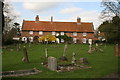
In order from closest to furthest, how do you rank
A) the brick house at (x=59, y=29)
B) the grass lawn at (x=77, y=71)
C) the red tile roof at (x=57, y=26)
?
the grass lawn at (x=77, y=71)
the brick house at (x=59, y=29)
the red tile roof at (x=57, y=26)

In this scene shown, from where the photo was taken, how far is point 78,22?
64.1 meters

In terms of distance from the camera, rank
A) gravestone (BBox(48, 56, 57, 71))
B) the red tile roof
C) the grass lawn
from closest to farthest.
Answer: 1. the grass lawn
2. gravestone (BBox(48, 56, 57, 71))
3. the red tile roof

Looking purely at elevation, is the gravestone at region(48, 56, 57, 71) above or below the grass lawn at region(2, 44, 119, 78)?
above

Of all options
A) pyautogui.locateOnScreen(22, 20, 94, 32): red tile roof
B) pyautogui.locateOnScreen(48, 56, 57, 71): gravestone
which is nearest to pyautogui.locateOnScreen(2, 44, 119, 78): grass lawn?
pyautogui.locateOnScreen(48, 56, 57, 71): gravestone

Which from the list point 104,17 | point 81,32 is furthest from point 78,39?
point 104,17

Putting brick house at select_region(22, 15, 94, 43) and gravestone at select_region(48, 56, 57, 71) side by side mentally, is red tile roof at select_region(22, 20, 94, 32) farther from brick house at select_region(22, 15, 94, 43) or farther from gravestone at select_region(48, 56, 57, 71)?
gravestone at select_region(48, 56, 57, 71)

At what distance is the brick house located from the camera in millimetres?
60781

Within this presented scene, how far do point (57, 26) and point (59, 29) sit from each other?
1.88 meters

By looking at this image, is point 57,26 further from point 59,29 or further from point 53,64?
point 53,64

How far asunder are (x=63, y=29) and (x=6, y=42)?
2494cm

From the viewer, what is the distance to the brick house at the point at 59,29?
60.8 metres

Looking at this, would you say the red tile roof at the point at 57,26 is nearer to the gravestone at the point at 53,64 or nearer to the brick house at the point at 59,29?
the brick house at the point at 59,29

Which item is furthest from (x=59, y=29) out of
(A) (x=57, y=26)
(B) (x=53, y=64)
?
(B) (x=53, y=64)

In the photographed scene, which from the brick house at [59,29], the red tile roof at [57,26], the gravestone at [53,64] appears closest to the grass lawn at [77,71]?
the gravestone at [53,64]
